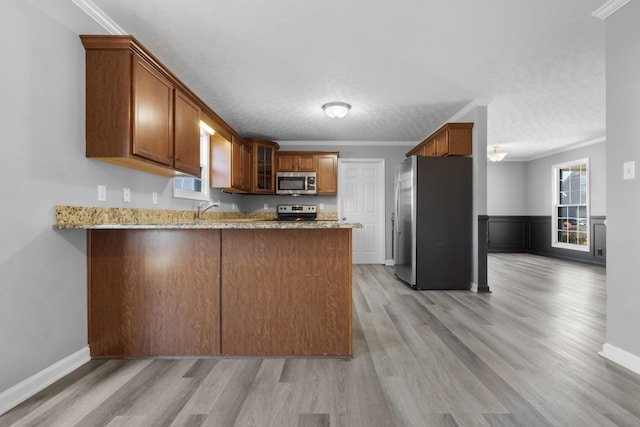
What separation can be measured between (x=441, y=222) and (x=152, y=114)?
11.4 ft

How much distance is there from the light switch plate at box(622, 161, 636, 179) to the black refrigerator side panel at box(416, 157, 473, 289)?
81.4 inches

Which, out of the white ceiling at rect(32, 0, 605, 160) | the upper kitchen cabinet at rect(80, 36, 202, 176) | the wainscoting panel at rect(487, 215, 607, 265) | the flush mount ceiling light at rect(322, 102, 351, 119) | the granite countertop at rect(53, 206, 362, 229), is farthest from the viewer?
the wainscoting panel at rect(487, 215, 607, 265)

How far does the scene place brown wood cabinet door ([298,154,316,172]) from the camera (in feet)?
18.5

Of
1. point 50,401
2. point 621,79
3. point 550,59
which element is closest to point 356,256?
point 550,59

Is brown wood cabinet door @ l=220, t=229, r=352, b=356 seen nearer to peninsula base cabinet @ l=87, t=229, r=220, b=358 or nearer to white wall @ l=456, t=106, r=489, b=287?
peninsula base cabinet @ l=87, t=229, r=220, b=358

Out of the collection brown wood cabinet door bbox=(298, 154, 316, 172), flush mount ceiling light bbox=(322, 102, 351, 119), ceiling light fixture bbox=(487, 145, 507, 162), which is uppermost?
flush mount ceiling light bbox=(322, 102, 351, 119)

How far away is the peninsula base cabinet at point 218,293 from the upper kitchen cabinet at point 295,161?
374cm

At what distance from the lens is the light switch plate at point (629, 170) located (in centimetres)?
190

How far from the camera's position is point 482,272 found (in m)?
3.86

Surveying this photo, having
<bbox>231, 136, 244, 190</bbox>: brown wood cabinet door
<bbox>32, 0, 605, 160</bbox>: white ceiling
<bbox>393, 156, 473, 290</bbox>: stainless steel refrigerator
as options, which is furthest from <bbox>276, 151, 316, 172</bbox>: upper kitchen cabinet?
<bbox>393, 156, 473, 290</bbox>: stainless steel refrigerator

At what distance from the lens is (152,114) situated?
2.25 metres

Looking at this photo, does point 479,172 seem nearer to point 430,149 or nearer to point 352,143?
point 430,149

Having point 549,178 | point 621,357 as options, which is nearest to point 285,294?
point 621,357

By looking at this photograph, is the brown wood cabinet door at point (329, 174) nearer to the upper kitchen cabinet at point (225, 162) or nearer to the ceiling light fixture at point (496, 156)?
the upper kitchen cabinet at point (225, 162)
